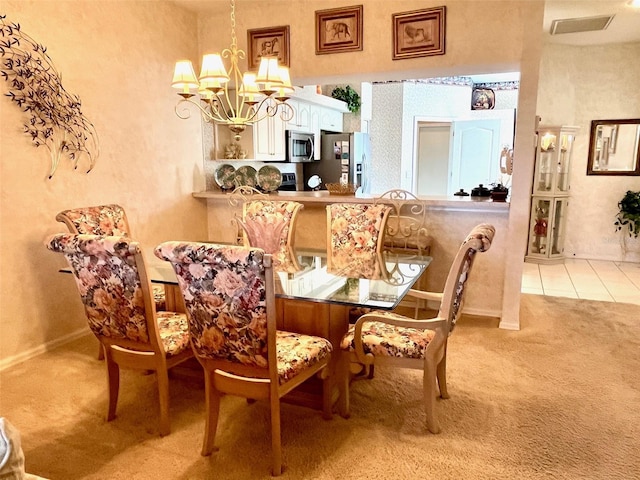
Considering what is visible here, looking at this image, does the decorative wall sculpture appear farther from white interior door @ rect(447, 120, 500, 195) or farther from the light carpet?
white interior door @ rect(447, 120, 500, 195)

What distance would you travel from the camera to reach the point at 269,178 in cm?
459

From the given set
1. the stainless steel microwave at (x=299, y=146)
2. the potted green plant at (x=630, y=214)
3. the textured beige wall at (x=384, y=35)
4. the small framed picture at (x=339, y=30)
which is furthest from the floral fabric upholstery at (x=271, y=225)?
the potted green plant at (x=630, y=214)

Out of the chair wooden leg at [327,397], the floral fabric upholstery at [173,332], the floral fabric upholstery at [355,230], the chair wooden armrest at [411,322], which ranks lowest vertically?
the chair wooden leg at [327,397]

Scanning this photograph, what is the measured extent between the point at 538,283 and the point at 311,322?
11.7 feet

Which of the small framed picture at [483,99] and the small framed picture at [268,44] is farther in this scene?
the small framed picture at [483,99]

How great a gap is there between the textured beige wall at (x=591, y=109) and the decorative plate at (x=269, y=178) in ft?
12.0

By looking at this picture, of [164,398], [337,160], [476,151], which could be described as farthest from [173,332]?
[476,151]

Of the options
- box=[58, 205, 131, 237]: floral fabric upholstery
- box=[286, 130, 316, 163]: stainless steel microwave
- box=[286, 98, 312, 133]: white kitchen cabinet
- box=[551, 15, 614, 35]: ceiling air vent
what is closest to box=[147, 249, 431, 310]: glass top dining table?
box=[58, 205, 131, 237]: floral fabric upholstery

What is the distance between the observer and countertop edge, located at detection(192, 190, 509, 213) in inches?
144

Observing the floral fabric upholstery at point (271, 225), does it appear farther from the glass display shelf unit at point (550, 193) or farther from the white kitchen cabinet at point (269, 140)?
the glass display shelf unit at point (550, 193)

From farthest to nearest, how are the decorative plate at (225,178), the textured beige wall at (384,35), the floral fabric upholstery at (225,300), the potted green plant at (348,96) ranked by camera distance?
the potted green plant at (348,96) < the decorative plate at (225,178) < the textured beige wall at (384,35) < the floral fabric upholstery at (225,300)

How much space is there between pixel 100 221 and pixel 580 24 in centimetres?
494

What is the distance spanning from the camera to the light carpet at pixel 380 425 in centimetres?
197

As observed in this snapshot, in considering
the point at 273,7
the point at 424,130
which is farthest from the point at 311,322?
the point at 424,130
